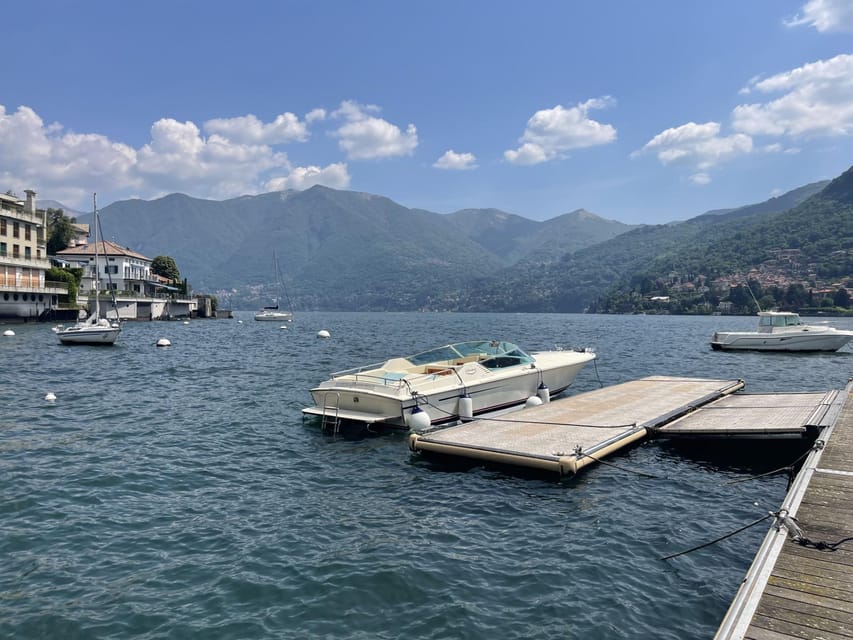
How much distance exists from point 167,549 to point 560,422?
34.5ft

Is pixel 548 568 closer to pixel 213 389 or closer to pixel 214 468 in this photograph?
pixel 214 468

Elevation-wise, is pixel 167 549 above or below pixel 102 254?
below

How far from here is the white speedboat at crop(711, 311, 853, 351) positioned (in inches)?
1732

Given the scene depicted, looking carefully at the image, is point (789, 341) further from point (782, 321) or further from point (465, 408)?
point (465, 408)

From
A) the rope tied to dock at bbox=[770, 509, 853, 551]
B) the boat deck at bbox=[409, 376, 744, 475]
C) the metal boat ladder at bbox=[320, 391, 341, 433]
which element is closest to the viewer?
the rope tied to dock at bbox=[770, 509, 853, 551]

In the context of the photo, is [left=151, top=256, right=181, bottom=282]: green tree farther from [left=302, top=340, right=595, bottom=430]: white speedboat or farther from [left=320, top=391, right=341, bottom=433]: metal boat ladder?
[left=320, top=391, right=341, bottom=433]: metal boat ladder

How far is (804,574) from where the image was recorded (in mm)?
5727

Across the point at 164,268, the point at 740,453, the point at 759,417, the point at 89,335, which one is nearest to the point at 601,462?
the point at 740,453

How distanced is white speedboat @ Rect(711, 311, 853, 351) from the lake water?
1467 inches

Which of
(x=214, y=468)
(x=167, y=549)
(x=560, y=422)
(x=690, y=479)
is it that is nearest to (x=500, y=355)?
(x=560, y=422)

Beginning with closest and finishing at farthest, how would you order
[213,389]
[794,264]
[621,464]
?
[621,464], [213,389], [794,264]

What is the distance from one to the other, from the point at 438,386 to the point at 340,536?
8.41 meters

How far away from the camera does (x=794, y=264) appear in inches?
6781

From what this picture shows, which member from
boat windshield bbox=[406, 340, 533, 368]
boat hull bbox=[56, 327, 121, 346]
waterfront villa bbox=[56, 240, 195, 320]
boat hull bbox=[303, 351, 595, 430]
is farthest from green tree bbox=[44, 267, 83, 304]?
boat hull bbox=[303, 351, 595, 430]
